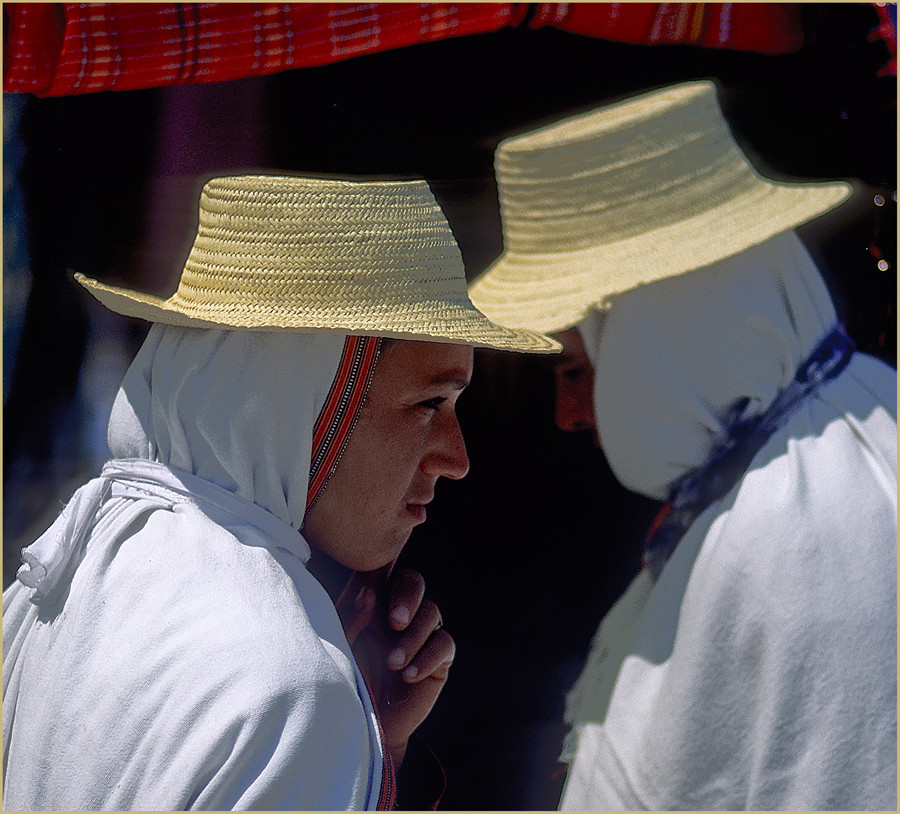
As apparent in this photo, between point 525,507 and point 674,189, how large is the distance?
935mm

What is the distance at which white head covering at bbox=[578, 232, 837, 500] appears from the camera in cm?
214

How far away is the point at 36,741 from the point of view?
62.0 inches

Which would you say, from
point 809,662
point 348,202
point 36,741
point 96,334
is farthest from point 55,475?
point 809,662

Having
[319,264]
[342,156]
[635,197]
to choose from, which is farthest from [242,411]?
[635,197]

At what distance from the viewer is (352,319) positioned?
67.4 inches

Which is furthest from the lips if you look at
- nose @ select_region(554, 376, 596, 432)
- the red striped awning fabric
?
the red striped awning fabric

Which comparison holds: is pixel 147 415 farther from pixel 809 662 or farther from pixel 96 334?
pixel 809 662

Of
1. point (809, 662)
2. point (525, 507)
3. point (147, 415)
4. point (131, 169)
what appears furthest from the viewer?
point (525, 507)

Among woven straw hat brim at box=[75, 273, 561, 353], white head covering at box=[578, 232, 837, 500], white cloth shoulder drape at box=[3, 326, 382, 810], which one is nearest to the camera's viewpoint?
white cloth shoulder drape at box=[3, 326, 382, 810]

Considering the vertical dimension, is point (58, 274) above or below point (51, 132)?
below

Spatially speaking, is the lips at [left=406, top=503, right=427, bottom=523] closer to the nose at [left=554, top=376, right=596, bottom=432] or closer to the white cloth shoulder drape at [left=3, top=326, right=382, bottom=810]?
the white cloth shoulder drape at [left=3, top=326, right=382, bottom=810]

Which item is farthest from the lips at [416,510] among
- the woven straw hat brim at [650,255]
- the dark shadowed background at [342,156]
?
the dark shadowed background at [342,156]

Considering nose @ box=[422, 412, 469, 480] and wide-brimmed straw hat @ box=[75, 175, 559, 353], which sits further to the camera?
nose @ box=[422, 412, 469, 480]

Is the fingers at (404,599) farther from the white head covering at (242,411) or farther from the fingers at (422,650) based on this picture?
the white head covering at (242,411)
